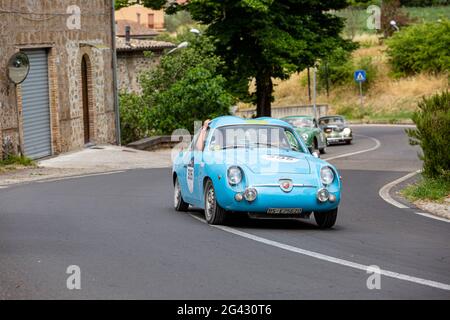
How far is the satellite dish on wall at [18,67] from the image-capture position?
2825 cm

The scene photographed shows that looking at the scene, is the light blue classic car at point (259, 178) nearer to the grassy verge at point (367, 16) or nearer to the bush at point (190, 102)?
the bush at point (190, 102)

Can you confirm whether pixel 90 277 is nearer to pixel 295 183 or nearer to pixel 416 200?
pixel 295 183

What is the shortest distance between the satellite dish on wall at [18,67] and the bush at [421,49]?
161 feet

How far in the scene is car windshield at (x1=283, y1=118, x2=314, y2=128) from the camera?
39537 mm

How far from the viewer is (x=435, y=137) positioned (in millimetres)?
20250

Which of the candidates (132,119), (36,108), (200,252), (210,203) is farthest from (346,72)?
(200,252)

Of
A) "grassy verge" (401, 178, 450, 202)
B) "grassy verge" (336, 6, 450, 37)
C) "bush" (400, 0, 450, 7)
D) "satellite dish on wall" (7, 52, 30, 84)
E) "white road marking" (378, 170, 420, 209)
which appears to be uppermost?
"bush" (400, 0, 450, 7)

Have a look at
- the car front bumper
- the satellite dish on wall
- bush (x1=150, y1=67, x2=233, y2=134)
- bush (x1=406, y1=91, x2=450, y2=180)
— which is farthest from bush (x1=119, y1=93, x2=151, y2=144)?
the car front bumper

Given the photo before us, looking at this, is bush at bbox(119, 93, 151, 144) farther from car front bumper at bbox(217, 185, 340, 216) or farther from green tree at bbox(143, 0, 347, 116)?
car front bumper at bbox(217, 185, 340, 216)

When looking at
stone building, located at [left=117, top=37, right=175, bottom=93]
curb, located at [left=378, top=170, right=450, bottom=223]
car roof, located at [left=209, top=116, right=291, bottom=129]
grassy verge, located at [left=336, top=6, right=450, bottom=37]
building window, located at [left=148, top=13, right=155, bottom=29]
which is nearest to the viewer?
car roof, located at [left=209, top=116, right=291, bottom=129]

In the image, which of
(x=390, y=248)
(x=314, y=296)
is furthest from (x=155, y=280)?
(x=390, y=248)

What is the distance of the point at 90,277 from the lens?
32.1ft

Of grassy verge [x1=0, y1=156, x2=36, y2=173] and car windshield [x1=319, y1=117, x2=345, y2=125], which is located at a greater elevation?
grassy verge [x1=0, y1=156, x2=36, y2=173]

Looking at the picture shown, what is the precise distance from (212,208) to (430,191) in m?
6.37
